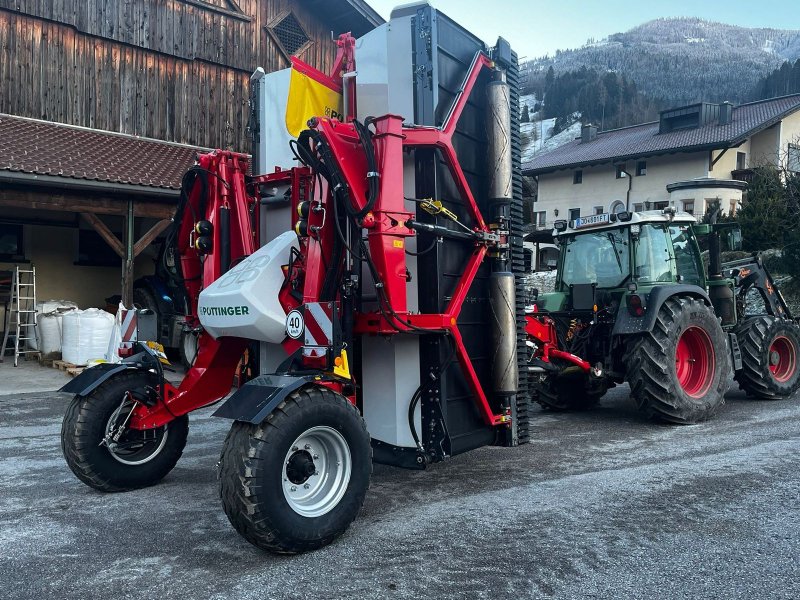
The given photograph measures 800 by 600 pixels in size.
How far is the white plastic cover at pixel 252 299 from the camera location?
4117mm

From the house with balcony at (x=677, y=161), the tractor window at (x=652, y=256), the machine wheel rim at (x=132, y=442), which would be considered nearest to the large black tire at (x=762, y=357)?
the tractor window at (x=652, y=256)

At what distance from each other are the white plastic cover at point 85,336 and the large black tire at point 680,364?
7897 millimetres

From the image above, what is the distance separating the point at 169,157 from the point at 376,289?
10.6 metres

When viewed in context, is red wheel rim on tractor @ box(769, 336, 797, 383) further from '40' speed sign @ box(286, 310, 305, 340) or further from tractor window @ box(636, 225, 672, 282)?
'40' speed sign @ box(286, 310, 305, 340)

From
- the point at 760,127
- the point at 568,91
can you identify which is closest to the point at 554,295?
the point at 760,127

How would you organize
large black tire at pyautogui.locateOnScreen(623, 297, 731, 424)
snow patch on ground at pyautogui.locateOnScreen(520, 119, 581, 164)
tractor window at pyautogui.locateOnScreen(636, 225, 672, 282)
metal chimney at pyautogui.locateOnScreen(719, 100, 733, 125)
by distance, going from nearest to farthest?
large black tire at pyautogui.locateOnScreen(623, 297, 731, 424), tractor window at pyautogui.locateOnScreen(636, 225, 672, 282), metal chimney at pyautogui.locateOnScreen(719, 100, 733, 125), snow patch on ground at pyautogui.locateOnScreen(520, 119, 581, 164)

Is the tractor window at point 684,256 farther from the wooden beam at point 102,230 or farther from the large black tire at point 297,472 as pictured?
the wooden beam at point 102,230

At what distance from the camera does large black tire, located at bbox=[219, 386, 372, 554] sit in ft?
10.9

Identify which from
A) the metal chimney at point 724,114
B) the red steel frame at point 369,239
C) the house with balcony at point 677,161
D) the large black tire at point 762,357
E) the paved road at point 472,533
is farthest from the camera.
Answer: the metal chimney at point 724,114

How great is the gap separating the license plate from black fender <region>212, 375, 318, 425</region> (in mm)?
5230

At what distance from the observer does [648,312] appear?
7105 millimetres

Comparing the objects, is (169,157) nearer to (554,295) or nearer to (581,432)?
(554,295)

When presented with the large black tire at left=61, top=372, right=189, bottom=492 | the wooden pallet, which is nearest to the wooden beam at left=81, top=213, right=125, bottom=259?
the wooden pallet

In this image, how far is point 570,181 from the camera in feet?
117
